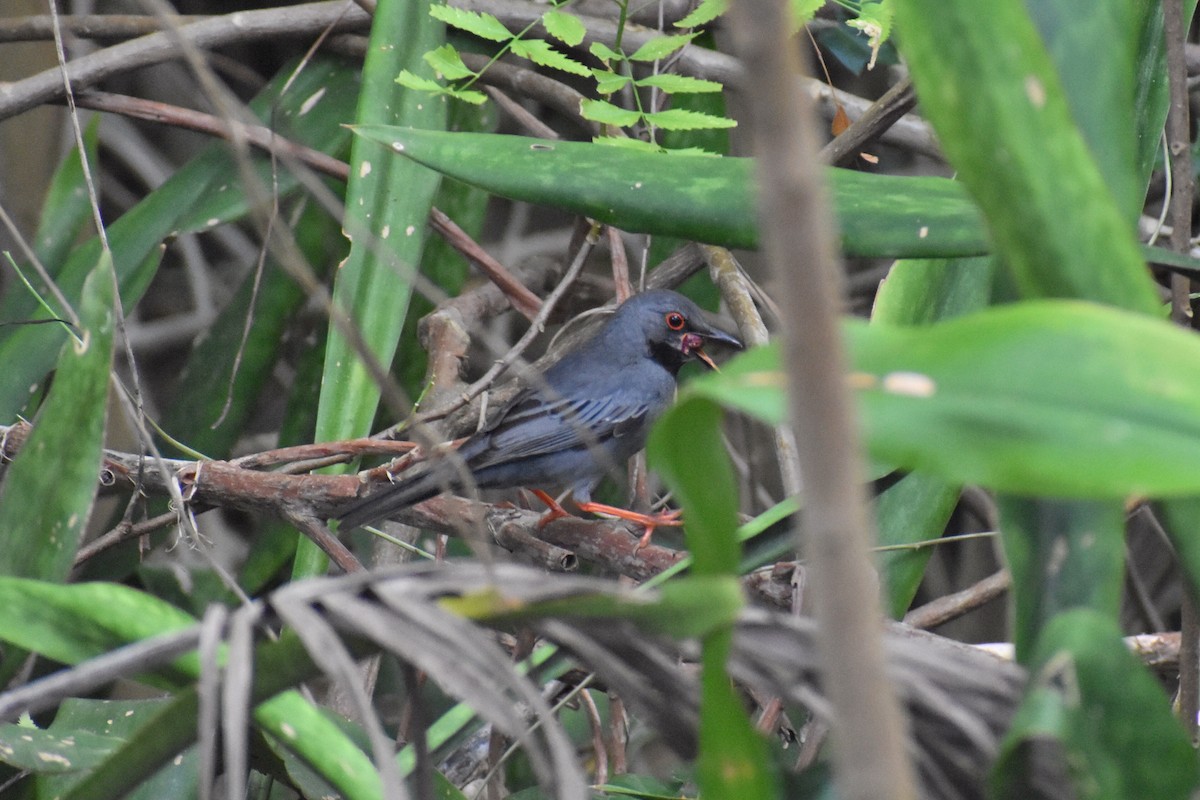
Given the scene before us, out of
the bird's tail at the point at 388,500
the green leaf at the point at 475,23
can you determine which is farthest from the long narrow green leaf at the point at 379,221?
the green leaf at the point at 475,23

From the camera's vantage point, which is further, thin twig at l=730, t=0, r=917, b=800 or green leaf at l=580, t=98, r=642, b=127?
green leaf at l=580, t=98, r=642, b=127

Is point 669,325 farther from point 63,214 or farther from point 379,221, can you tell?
point 63,214

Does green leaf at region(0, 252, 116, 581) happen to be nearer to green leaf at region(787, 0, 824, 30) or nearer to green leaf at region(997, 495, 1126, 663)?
green leaf at region(997, 495, 1126, 663)

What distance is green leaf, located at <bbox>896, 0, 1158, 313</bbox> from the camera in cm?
76

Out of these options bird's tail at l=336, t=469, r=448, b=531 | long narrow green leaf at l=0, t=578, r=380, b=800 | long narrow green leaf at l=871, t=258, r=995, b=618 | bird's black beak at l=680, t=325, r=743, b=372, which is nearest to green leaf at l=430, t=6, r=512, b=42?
bird's tail at l=336, t=469, r=448, b=531

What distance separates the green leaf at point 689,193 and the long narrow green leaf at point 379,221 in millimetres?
886

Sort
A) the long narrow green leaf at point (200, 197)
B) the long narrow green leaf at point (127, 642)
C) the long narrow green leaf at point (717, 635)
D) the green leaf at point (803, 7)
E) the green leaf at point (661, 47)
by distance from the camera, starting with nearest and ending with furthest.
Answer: the long narrow green leaf at point (717, 635) → the long narrow green leaf at point (127, 642) → the green leaf at point (803, 7) → the green leaf at point (661, 47) → the long narrow green leaf at point (200, 197)

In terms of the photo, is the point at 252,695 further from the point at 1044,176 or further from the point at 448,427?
the point at 448,427

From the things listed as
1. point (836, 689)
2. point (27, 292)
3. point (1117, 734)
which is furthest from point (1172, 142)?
point (27, 292)

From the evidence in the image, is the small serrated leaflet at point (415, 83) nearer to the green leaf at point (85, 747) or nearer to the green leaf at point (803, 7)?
the green leaf at point (803, 7)

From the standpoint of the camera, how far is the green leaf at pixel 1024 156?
76cm

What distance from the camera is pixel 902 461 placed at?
2.04 feet

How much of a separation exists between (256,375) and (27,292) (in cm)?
69

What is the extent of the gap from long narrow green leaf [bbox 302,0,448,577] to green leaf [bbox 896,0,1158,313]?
1.66 meters
